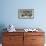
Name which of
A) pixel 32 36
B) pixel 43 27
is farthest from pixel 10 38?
pixel 43 27

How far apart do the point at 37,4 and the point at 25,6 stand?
404 millimetres

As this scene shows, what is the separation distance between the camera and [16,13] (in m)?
4.19

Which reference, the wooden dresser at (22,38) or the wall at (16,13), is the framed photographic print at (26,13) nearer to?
the wall at (16,13)

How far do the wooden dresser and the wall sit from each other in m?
0.60

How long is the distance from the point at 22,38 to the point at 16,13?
3.09 feet

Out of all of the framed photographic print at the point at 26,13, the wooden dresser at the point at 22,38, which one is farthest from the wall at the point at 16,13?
the wooden dresser at the point at 22,38

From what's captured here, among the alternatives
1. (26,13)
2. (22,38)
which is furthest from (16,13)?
(22,38)

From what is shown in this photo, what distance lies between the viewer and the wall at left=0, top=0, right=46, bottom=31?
164 inches

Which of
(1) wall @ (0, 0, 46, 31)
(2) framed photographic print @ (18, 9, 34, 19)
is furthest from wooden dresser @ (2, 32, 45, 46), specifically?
(2) framed photographic print @ (18, 9, 34, 19)

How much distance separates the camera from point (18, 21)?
423 cm

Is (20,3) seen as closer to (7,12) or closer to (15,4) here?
(15,4)

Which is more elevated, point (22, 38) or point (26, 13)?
point (26, 13)

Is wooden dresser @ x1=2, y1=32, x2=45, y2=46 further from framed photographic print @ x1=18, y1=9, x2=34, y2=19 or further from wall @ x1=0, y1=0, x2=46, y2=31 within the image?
framed photographic print @ x1=18, y1=9, x2=34, y2=19

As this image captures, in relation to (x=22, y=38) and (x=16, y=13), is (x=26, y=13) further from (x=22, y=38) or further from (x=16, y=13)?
(x=22, y=38)
